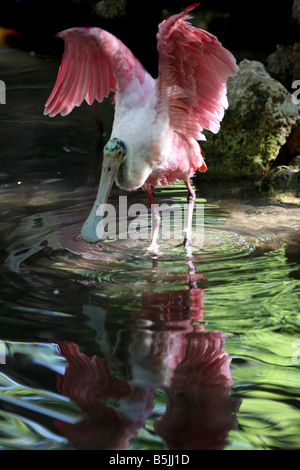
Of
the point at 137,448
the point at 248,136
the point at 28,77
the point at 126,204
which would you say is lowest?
the point at 137,448

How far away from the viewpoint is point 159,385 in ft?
9.45

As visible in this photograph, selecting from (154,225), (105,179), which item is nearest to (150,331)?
(105,179)

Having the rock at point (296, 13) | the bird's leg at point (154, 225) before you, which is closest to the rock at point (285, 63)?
the rock at point (296, 13)

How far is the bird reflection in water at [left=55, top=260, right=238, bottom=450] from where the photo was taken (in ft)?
8.34

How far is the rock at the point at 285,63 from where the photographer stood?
8.63m

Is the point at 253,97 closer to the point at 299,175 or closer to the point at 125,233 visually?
the point at 299,175

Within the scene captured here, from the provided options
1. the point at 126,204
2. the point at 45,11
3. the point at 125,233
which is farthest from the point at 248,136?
the point at 45,11

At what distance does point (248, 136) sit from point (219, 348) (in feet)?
12.3

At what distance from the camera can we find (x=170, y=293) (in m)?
3.91

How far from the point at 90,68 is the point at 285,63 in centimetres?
440

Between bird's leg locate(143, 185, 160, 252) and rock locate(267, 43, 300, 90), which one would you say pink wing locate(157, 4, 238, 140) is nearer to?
bird's leg locate(143, 185, 160, 252)

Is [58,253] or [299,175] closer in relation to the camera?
[58,253]

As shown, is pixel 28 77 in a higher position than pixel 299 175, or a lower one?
higher

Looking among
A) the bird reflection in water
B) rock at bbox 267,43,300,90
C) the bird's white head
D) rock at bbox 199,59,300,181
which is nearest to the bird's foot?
the bird's white head
